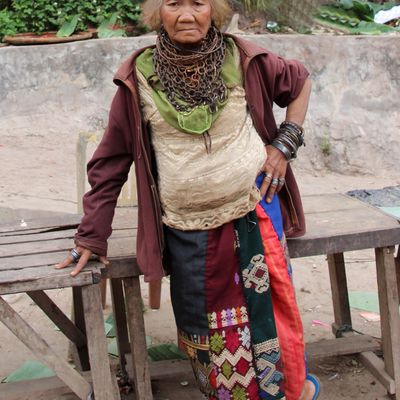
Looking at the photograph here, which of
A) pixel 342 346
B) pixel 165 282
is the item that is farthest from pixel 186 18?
pixel 165 282

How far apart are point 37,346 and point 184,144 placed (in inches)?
35.4

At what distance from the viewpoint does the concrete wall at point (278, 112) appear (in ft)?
25.6

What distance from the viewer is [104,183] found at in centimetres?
252

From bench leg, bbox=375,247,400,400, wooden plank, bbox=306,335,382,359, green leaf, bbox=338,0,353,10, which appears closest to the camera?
bench leg, bbox=375,247,400,400

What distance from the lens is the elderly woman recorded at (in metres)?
2.34

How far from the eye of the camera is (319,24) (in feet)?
31.9

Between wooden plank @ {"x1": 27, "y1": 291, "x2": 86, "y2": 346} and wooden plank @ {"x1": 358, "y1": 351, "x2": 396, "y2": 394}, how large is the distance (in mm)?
1376

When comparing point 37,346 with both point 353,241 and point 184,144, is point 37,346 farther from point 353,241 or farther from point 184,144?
point 353,241

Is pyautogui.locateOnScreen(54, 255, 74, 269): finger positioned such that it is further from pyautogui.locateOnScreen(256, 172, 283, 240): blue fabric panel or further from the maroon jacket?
pyautogui.locateOnScreen(256, 172, 283, 240): blue fabric panel

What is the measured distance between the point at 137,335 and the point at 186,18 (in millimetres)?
1276

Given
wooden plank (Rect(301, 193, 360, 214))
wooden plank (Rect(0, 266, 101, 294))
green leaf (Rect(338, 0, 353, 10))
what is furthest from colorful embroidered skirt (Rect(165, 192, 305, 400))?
green leaf (Rect(338, 0, 353, 10))

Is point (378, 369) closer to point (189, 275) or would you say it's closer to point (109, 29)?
point (189, 275)

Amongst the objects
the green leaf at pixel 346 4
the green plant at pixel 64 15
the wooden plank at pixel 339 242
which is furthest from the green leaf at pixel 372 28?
the wooden plank at pixel 339 242

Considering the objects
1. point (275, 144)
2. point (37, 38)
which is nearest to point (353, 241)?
point (275, 144)
